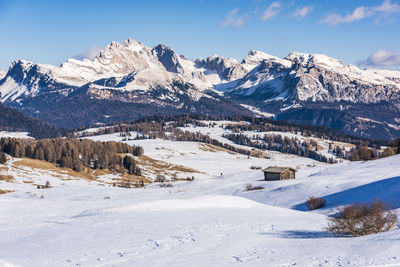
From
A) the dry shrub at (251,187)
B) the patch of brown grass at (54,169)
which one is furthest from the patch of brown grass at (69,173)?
the dry shrub at (251,187)

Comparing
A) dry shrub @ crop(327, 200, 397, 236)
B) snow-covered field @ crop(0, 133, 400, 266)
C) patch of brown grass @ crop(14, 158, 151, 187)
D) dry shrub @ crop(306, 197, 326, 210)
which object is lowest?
patch of brown grass @ crop(14, 158, 151, 187)

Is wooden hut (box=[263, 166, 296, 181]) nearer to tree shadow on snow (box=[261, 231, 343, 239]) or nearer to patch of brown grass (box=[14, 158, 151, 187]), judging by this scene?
patch of brown grass (box=[14, 158, 151, 187])

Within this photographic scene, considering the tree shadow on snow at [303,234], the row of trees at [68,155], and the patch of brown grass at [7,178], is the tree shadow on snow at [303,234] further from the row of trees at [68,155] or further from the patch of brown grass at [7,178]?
the row of trees at [68,155]

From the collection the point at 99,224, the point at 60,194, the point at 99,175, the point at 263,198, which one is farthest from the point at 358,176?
the point at 99,175

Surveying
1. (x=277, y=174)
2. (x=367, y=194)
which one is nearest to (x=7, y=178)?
(x=277, y=174)

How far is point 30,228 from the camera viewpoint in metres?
40.1

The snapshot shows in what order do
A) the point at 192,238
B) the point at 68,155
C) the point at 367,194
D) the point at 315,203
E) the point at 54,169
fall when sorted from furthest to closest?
the point at 68,155
the point at 54,169
the point at 315,203
the point at 367,194
the point at 192,238

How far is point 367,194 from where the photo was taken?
191ft

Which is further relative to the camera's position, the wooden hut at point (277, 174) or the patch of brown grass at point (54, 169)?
the patch of brown grass at point (54, 169)

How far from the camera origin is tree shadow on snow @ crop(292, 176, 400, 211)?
54.5 meters

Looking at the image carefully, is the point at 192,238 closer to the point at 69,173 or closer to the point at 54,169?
the point at 69,173

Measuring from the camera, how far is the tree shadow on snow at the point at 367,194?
179 ft

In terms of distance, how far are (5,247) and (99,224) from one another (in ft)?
30.8

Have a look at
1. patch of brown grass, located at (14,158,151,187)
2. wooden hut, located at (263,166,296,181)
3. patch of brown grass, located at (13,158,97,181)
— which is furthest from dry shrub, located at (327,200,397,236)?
patch of brown grass, located at (13,158,97,181)
